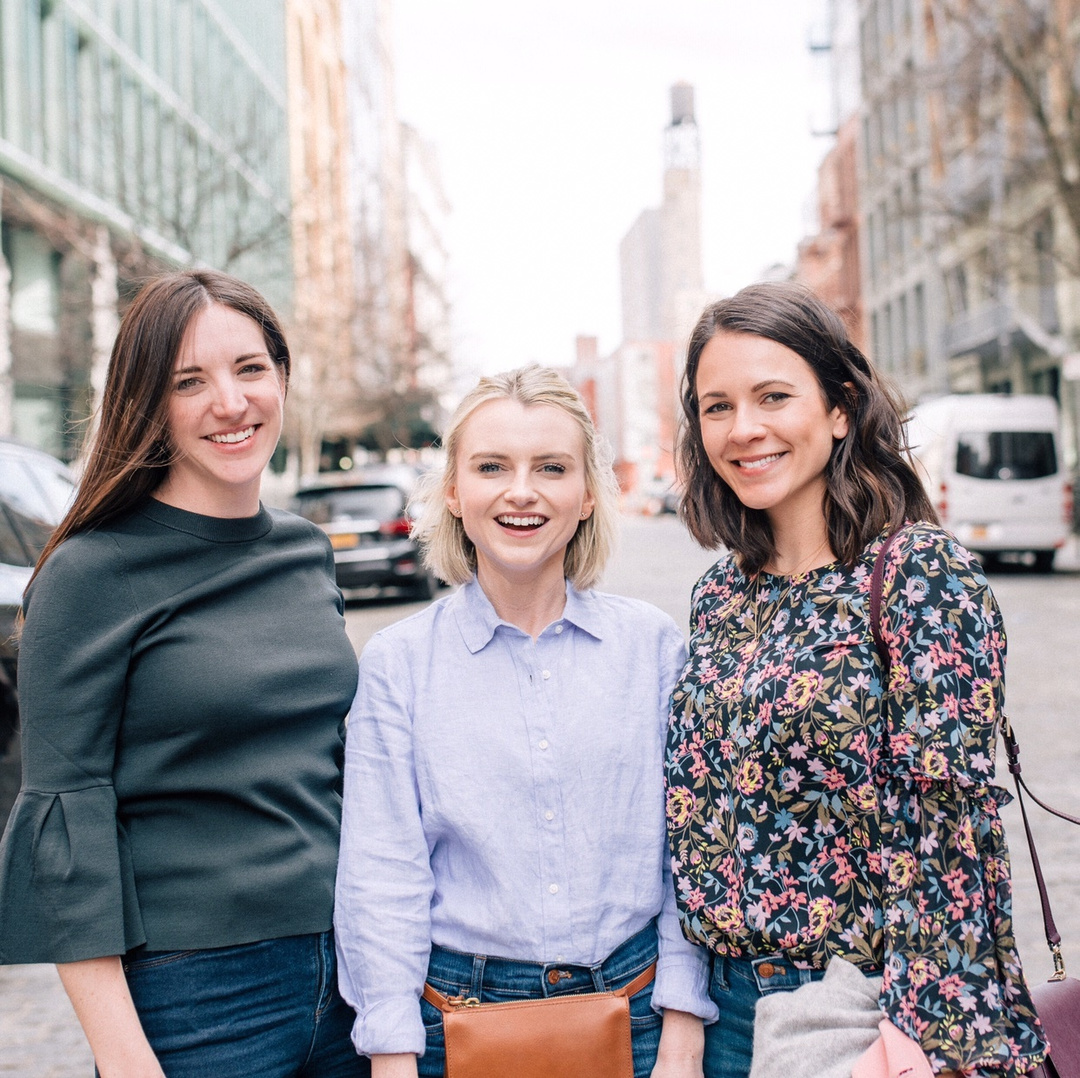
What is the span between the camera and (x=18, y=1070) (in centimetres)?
368

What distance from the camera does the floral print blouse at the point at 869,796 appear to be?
5.85ft

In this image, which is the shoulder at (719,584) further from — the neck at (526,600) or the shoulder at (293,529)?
the shoulder at (293,529)

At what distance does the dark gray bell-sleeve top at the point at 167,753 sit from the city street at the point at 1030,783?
0.81 metres

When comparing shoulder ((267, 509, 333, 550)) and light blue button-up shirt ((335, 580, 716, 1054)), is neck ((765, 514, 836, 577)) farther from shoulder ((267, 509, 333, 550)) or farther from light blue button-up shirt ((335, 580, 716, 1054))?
shoulder ((267, 509, 333, 550))

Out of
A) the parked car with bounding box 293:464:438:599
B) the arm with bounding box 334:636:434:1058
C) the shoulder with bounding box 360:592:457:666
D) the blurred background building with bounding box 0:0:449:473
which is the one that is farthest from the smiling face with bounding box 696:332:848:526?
the parked car with bounding box 293:464:438:599

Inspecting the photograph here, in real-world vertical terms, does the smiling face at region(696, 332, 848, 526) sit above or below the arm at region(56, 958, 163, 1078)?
above

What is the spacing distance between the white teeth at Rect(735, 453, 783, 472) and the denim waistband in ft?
2.93

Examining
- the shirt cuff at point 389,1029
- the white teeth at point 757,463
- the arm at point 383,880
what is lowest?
the shirt cuff at point 389,1029

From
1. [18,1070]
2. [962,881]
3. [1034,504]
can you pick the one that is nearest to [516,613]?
[962,881]

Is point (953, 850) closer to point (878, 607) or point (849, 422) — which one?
point (878, 607)

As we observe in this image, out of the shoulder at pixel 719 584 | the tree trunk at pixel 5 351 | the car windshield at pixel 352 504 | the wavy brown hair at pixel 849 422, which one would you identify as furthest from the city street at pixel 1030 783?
the tree trunk at pixel 5 351

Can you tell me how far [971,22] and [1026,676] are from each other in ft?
45.2

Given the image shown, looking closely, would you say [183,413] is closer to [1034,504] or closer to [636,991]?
[636,991]

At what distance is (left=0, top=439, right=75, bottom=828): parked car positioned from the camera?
3.85 metres
